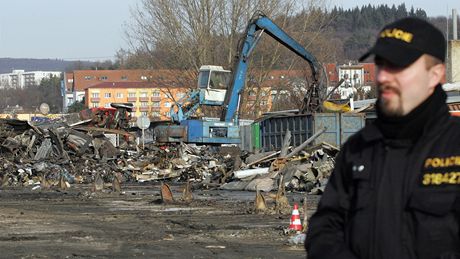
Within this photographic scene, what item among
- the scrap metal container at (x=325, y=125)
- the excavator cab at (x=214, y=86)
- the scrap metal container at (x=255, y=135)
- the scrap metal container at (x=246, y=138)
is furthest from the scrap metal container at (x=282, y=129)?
the excavator cab at (x=214, y=86)


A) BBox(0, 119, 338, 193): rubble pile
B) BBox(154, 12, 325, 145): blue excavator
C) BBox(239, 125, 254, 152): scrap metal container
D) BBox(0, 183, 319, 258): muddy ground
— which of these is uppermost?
BBox(154, 12, 325, 145): blue excavator

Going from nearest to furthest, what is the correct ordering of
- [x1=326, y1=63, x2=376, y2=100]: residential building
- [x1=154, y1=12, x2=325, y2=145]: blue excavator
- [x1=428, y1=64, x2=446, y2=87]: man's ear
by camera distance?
[x1=428, y1=64, x2=446, y2=87]: man's ear → [x1=154, y1=12, x2=325, y2=145]: blue excavator → [x1=326, y1=63, x2=376, y2=100]: residential building

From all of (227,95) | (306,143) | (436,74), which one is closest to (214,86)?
(227,95)

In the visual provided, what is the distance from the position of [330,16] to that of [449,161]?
65663 millimetres

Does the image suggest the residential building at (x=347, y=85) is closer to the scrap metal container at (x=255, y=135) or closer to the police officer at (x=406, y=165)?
the scrap metal container at (x=255, y=135)

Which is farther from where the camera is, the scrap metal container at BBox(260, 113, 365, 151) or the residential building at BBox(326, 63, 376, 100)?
the residential building at BBox(326, 63, 376, 100)

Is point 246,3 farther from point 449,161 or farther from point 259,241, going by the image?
point 449,161

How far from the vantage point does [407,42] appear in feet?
11.3

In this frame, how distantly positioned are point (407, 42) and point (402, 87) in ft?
0.56

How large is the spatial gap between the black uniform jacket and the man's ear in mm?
112

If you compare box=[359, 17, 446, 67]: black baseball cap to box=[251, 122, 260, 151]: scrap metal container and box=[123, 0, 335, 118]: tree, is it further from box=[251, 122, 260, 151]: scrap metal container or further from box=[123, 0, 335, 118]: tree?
box=[123, 0, 335, 118]: tree

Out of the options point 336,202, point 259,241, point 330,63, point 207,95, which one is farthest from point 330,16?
point 336,202

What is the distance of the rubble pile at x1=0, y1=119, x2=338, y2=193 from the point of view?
2834 cm

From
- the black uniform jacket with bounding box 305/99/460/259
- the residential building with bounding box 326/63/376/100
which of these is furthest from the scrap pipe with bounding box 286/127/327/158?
the black uniform jacket with bounding box 305/99/460/259
